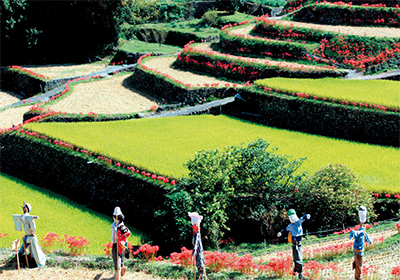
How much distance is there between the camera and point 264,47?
3416 centimetres

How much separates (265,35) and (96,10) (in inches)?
706

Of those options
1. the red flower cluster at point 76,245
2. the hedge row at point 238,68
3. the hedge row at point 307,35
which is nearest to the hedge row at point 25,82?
the hedge row at point 238,68

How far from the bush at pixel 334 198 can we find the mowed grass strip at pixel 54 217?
628 cm

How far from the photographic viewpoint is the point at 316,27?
36094 mm

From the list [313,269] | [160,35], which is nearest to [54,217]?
[313,269]

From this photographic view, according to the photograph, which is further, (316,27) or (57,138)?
(316,27)

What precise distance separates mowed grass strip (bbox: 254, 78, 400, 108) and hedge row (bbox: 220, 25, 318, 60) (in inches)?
216

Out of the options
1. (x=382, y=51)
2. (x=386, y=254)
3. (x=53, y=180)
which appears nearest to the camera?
(x=386, y=254)

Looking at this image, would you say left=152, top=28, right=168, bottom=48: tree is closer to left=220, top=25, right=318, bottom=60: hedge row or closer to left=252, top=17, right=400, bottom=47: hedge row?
left=220, top=25, right=318, bottom=60: hedge row

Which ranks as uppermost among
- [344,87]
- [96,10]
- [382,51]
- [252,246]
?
[96,10]

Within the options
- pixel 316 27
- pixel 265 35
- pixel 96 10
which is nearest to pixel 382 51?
pixel 316 27

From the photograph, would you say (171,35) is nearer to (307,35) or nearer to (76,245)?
(307,35)

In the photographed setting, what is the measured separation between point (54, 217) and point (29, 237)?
7.07 meters

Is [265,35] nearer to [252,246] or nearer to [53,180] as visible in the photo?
[53,180]
